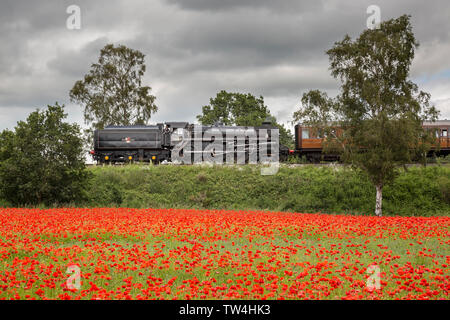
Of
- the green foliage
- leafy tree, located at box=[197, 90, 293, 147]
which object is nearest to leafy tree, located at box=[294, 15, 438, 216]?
the green foliage

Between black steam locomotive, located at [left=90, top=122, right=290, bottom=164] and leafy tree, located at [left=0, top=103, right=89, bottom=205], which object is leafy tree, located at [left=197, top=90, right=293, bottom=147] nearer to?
black steam locomotive, located at [left=90, top=122, right=290, bottom=164]

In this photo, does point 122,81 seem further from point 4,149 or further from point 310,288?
point 310,288

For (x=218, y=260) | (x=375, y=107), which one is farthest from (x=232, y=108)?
(x=218, y=260)

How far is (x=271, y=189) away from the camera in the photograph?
1073 inches

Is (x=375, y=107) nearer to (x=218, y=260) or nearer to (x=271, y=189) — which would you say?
(x=271, y=189)

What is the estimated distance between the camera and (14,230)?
516 inches

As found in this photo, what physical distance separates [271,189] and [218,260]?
713 inches

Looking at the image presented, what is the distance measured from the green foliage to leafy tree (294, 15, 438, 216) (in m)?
2.11

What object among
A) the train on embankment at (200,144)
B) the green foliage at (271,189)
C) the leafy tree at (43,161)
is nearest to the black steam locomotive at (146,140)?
the train on embankment at (200,144)

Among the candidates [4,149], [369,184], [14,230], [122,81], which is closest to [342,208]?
[369,184]

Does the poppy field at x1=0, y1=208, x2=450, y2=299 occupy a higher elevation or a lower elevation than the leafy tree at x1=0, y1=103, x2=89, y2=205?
Result: lower

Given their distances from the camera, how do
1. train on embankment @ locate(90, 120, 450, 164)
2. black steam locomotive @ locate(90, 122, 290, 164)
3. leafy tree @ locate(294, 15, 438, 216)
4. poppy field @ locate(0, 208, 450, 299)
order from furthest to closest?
black steam locomotive @ locate(90, 122, 290, 164), train on embankment @ locate(90, 120, 450, 164), leafy tree @ locate(294, 15, 438, 216), poppy field @ locate(0, 208, 450, 299)

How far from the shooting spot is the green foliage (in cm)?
2491

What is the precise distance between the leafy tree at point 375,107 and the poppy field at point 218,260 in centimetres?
607
